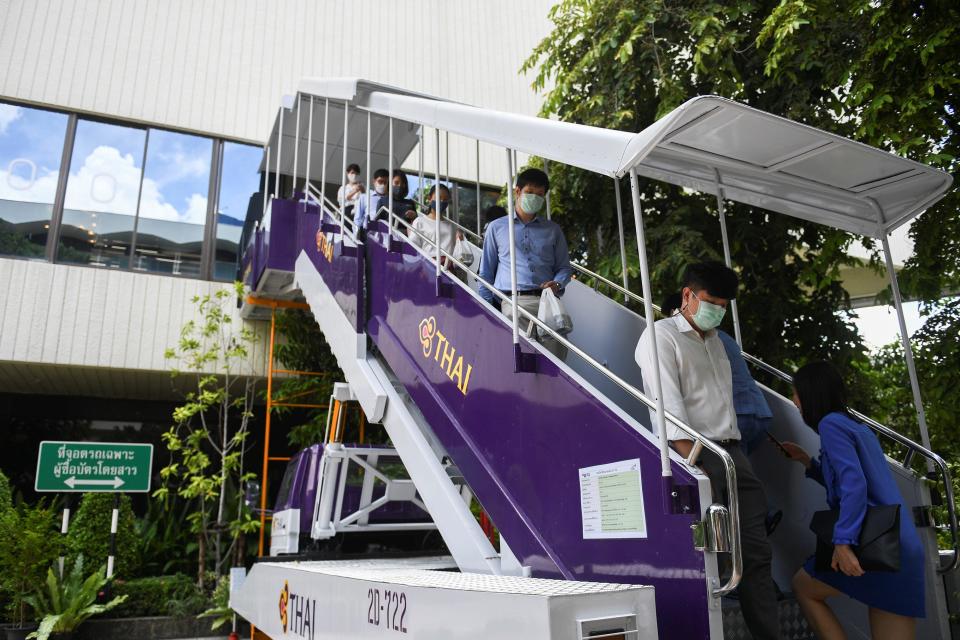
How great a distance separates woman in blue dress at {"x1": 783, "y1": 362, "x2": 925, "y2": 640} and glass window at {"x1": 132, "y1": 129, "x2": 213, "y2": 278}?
10.0m

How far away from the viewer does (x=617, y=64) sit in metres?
8.12

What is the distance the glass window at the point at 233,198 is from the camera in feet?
37.7

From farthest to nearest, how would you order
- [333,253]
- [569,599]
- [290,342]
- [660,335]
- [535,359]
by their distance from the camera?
[290,342]
[333,253]
[535,359]
[660,335]
[569,599]

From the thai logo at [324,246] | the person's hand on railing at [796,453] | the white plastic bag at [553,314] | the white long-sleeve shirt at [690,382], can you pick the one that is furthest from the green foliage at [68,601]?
the person's hand on railing at [796,453]

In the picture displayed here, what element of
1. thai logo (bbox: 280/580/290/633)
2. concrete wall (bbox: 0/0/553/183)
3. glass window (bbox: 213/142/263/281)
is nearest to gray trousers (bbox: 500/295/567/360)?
thai logo (bbox: 280/580/290/633)

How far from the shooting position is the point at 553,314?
3.82 meters

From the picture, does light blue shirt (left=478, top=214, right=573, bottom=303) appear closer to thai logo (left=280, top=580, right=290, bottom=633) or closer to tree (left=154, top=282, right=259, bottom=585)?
thai logo (left=280, top=580, right=290, bottom=633)

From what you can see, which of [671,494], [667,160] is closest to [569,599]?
[671,494]

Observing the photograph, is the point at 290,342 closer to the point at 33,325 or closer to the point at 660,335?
the point at 33,325

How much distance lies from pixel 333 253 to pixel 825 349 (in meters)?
5.33

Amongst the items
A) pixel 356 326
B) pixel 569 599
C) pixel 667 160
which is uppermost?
pixel 667 160

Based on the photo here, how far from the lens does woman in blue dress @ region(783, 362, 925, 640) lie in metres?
3.00

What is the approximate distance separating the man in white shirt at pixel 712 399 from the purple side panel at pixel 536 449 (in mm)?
330

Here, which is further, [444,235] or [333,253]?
[333,253]
